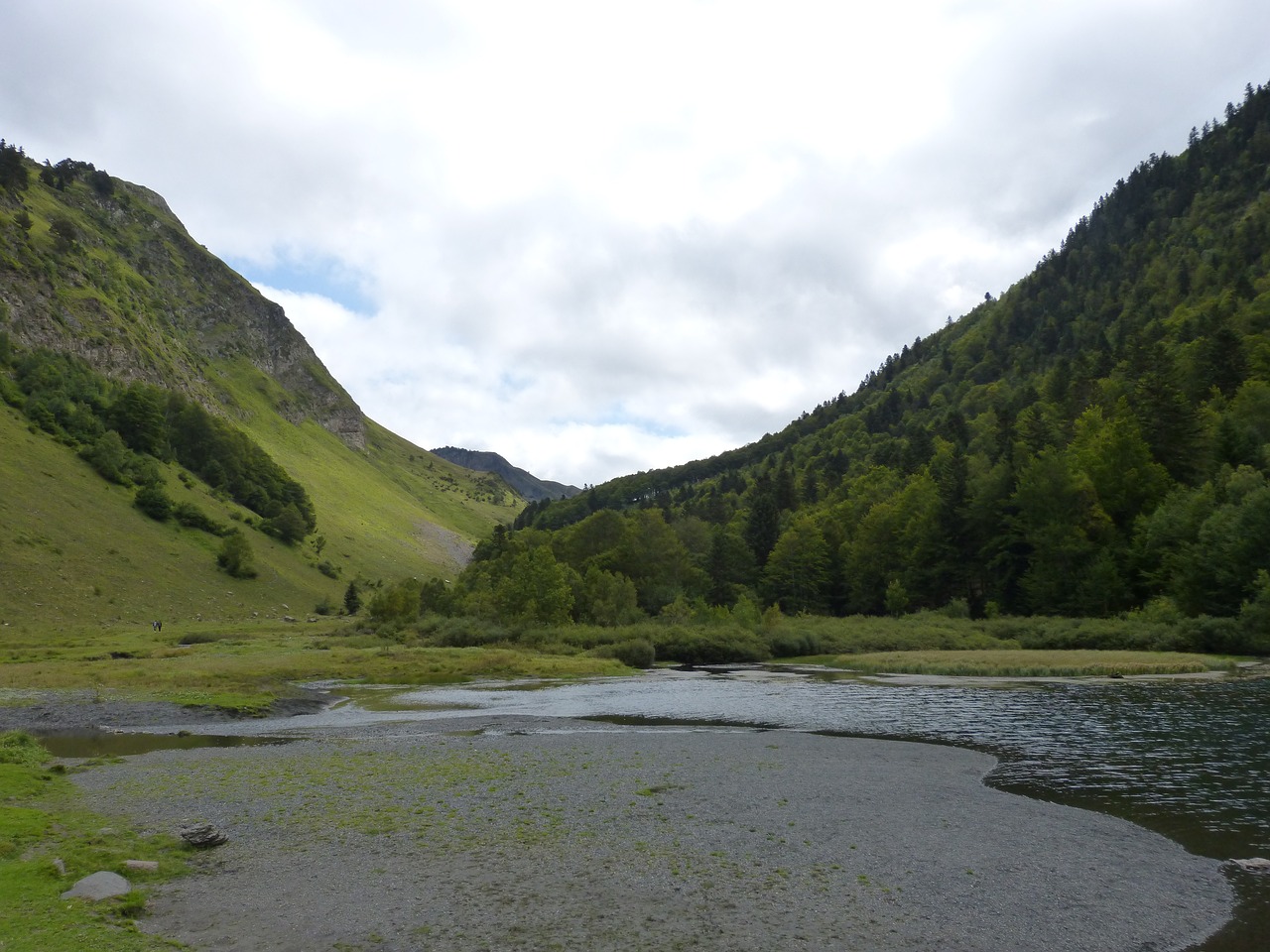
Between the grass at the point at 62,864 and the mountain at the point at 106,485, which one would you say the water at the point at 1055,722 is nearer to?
the grass at the point at 62,864

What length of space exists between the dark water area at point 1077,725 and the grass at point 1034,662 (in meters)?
7.69

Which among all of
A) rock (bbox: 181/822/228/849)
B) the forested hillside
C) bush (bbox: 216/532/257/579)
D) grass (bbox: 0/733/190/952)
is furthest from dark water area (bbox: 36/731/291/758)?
bush (bbox: 216/532/257/579)

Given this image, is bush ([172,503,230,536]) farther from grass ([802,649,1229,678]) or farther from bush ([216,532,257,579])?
grass ([802,649,1229,678])

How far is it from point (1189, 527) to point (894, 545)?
151 feet

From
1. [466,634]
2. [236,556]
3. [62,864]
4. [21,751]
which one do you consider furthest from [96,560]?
[62,864]

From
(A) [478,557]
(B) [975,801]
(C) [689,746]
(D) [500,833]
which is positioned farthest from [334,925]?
(A) [478,557]

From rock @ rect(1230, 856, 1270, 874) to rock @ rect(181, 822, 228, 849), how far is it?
73.5 feet

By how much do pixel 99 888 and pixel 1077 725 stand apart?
36.8m

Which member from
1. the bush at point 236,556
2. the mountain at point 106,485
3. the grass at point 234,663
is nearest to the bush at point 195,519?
the mountain at point 106,485

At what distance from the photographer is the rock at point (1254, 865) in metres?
15.8

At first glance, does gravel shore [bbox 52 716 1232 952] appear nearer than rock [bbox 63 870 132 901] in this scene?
Yes

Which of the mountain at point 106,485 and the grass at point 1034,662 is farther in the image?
the mountain at point 106,485

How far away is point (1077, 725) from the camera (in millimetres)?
34969

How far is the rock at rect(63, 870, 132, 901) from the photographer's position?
13.4 m
